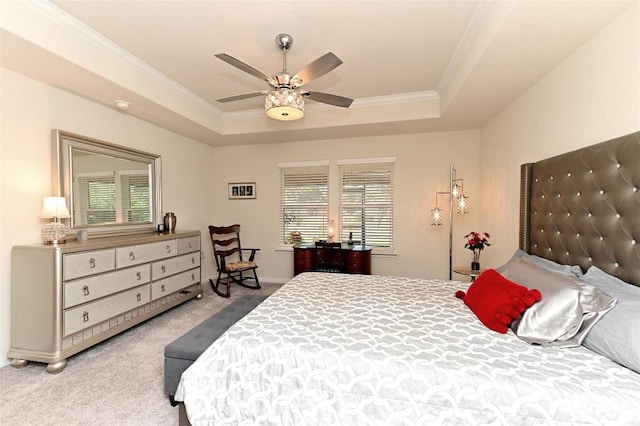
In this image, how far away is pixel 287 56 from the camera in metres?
2.81

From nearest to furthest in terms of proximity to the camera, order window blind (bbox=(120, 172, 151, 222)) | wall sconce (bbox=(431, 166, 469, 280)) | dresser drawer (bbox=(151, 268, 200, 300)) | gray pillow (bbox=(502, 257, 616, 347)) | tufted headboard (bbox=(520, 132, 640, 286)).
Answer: gray pillow (bbox=(502, 257, 616, 347)) < tufted headboard (bbox=(520, 132, 640, 286)) < dresser drawer (bbox=(151, 268, 200, 300)) < window blind (bbox=(120, 172, 151, 222)) < wall sconce (bbox=(431, 166, 469, 280))

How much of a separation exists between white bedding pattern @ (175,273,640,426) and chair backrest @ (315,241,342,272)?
250cm

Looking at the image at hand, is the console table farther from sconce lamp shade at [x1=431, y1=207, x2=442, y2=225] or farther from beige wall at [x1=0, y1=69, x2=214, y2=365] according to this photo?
beige wall at [x1=0, y1=69, x2=214, y2=365]

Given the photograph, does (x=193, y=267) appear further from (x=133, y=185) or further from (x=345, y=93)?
(x=345, y=93)

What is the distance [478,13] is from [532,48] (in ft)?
1.56

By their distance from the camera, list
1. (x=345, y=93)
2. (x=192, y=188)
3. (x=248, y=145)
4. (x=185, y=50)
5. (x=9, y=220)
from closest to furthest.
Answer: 1. (x=9, y=220)
2. (x=185, y=50)
3. (x=345, y=93)
4. (x=192, y=188)
5. (x=248, y=145)

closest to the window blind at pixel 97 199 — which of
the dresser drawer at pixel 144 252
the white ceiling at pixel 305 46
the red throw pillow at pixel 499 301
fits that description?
the dresser drawer at pixel 144 252

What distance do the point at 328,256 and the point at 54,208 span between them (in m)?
3.25

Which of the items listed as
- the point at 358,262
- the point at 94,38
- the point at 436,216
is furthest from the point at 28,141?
the point at 436,216

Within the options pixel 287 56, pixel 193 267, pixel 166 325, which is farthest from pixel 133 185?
pixel 287 56

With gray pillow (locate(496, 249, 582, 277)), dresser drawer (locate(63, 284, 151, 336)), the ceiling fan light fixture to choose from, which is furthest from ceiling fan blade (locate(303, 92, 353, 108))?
dresser drawer (locate(63, 284, 151, 336))

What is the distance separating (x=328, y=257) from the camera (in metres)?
4.45

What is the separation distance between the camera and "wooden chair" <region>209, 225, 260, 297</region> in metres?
4.47

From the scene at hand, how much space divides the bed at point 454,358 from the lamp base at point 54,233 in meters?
2.16
